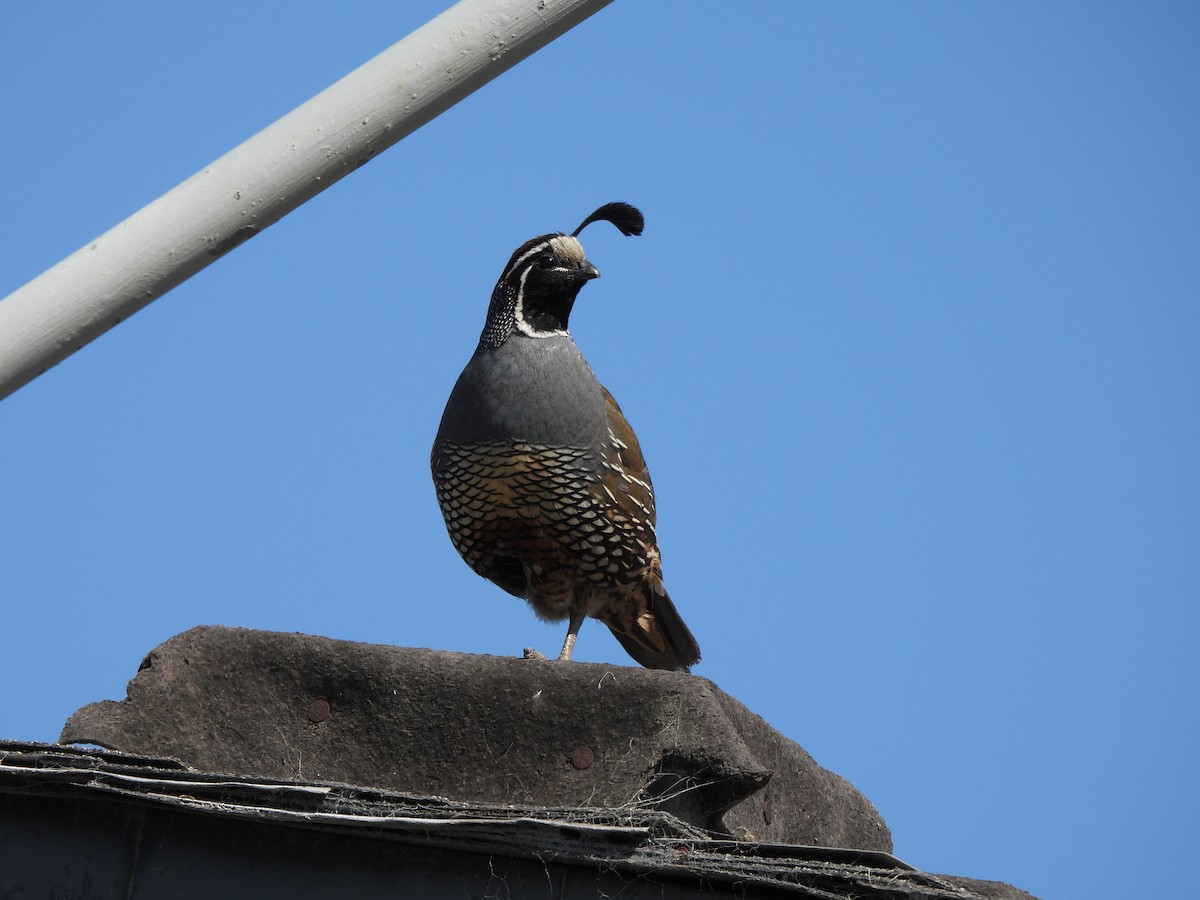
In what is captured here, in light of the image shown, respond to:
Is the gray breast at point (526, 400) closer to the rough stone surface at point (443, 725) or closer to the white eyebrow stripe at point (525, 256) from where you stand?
the white eyebrow stripe at point (525, 256)

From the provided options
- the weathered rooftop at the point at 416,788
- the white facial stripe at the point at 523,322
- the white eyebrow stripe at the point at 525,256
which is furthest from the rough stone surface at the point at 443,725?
the white eyebrow stripe at the point at 525,256

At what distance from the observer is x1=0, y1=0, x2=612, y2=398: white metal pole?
2840mm

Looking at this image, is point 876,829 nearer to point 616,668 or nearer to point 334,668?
point 616,668

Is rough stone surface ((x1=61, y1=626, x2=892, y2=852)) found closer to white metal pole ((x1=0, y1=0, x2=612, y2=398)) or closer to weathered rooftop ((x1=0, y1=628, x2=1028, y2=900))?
weathered rooftop ((x1=0, y1=628, x2=1028, y2=900))

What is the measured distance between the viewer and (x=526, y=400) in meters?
5.88

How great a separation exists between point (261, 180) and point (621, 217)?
384cm

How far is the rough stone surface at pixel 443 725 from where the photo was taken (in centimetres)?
395

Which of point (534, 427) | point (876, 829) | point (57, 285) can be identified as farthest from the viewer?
point (534, 427)

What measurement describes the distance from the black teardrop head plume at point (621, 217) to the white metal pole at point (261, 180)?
348 cm

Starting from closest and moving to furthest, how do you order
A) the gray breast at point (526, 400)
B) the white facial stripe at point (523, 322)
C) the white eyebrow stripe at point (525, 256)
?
the gray breast at point (526, 400) → the white facial stripe at point (523, 322) → the white eyebrow stripe at point (525, 256)

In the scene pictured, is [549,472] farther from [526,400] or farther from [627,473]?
[627,473]

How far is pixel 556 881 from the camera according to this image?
339cm

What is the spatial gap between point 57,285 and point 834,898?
72.9 inches

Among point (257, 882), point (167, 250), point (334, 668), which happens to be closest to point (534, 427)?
point (334, 668)
